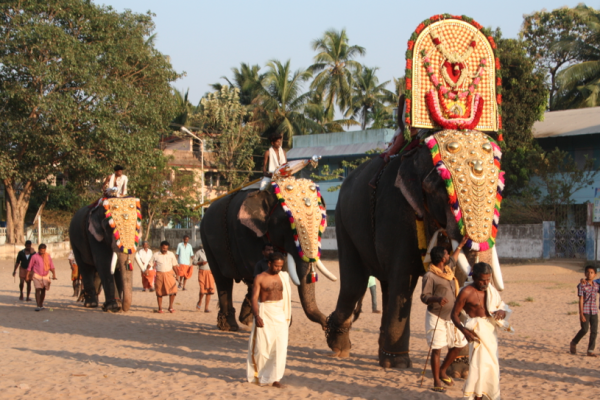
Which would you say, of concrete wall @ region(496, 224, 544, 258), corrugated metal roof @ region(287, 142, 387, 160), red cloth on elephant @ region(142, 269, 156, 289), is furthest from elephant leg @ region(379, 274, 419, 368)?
corrugated metal roof @ region(287, 142, 387, 160)

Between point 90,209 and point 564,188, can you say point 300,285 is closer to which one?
point 90,209

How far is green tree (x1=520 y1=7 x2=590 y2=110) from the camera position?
3538 cm

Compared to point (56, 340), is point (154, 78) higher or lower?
higher

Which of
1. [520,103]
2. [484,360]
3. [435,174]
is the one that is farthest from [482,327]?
[520,103]

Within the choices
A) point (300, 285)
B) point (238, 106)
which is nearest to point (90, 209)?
point (300, 285)

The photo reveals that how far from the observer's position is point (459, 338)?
21.4 ft

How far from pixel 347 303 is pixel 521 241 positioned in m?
19.8

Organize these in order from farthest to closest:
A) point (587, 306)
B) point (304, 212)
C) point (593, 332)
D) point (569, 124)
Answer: point (569, 124) → point (304, 212) → point (587, 306) → point (593, 332)

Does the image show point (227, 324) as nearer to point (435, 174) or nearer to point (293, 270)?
point (293, 270)

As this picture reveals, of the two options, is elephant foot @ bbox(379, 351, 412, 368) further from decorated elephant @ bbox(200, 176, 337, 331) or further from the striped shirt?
the striped shirt

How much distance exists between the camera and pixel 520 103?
1098 inches

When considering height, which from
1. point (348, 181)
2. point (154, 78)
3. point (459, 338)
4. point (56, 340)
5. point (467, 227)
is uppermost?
point (154, 78)

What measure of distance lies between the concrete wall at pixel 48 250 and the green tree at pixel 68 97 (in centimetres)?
97

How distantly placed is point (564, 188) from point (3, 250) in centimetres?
2520
